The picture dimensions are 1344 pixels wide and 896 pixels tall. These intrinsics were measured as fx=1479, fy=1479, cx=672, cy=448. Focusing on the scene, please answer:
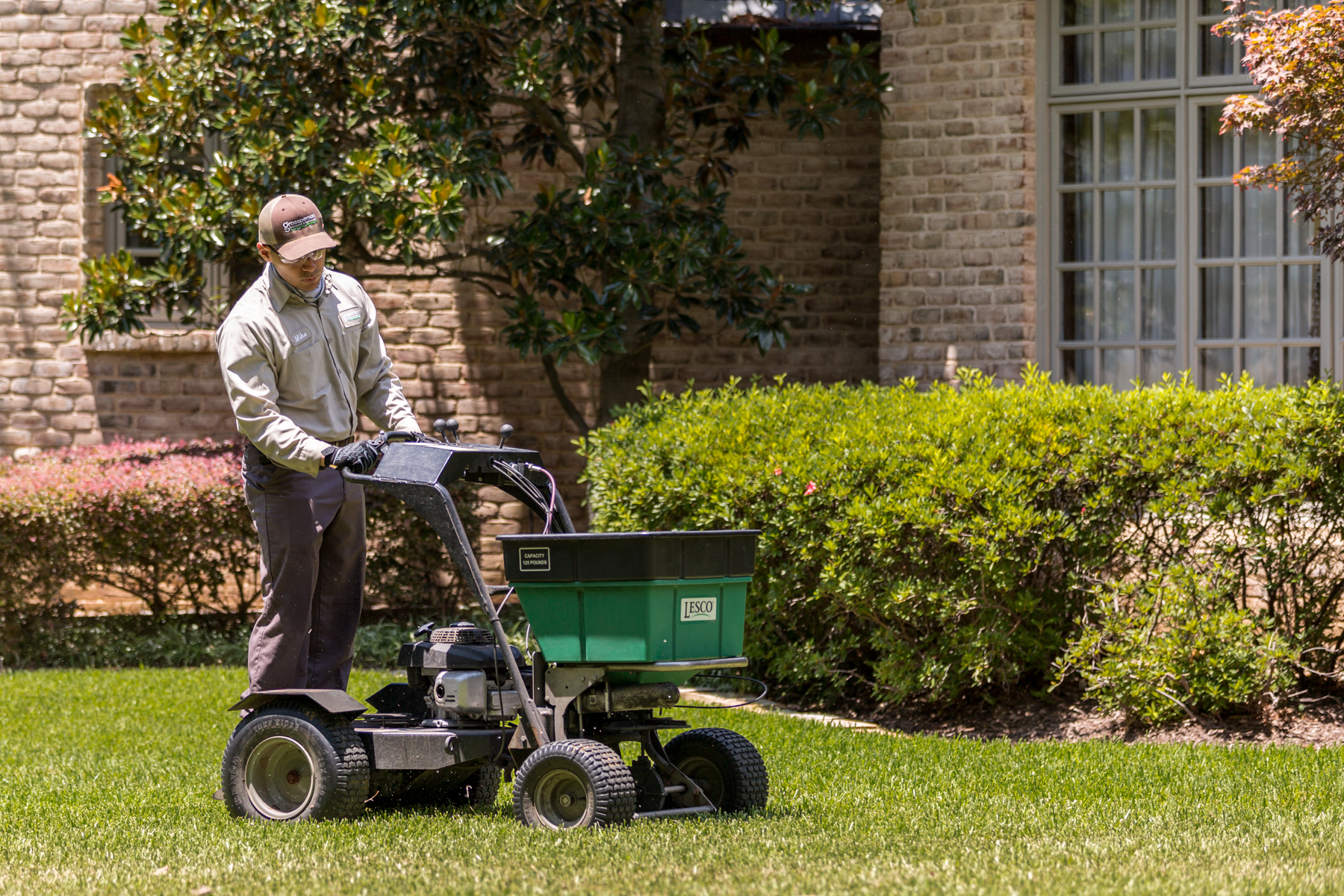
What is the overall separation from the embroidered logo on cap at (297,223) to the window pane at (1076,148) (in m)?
6.52

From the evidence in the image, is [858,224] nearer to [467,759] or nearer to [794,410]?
[794,410]

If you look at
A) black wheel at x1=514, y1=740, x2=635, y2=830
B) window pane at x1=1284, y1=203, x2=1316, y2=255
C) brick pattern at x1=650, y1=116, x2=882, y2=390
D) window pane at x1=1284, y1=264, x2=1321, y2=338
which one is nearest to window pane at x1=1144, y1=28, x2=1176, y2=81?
window pane at x1=1284, y1=203, x2=1316, y2=255

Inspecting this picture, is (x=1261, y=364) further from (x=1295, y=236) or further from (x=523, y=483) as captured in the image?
(x=523, y=483)

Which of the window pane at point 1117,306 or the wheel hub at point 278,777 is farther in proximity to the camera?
the window pane at point 1117,306

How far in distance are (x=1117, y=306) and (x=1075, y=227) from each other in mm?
627

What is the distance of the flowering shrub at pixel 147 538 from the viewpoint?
957 cm

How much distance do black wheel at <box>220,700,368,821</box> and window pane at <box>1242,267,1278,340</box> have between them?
712 centimetres

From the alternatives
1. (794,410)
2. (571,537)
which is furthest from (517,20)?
(571,537)

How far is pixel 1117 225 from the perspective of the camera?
33.5ft

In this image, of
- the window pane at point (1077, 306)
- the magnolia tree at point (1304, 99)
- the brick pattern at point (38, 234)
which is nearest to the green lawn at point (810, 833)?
the magnolia tree at point (1304, 99)

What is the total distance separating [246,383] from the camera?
4992 mm

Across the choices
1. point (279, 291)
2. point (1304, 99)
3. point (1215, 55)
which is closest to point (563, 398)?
point (1215, 55)

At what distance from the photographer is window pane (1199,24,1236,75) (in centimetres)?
979

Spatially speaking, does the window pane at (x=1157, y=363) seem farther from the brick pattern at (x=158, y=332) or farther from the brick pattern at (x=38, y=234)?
the brick pattern at (x=38, y=234)
